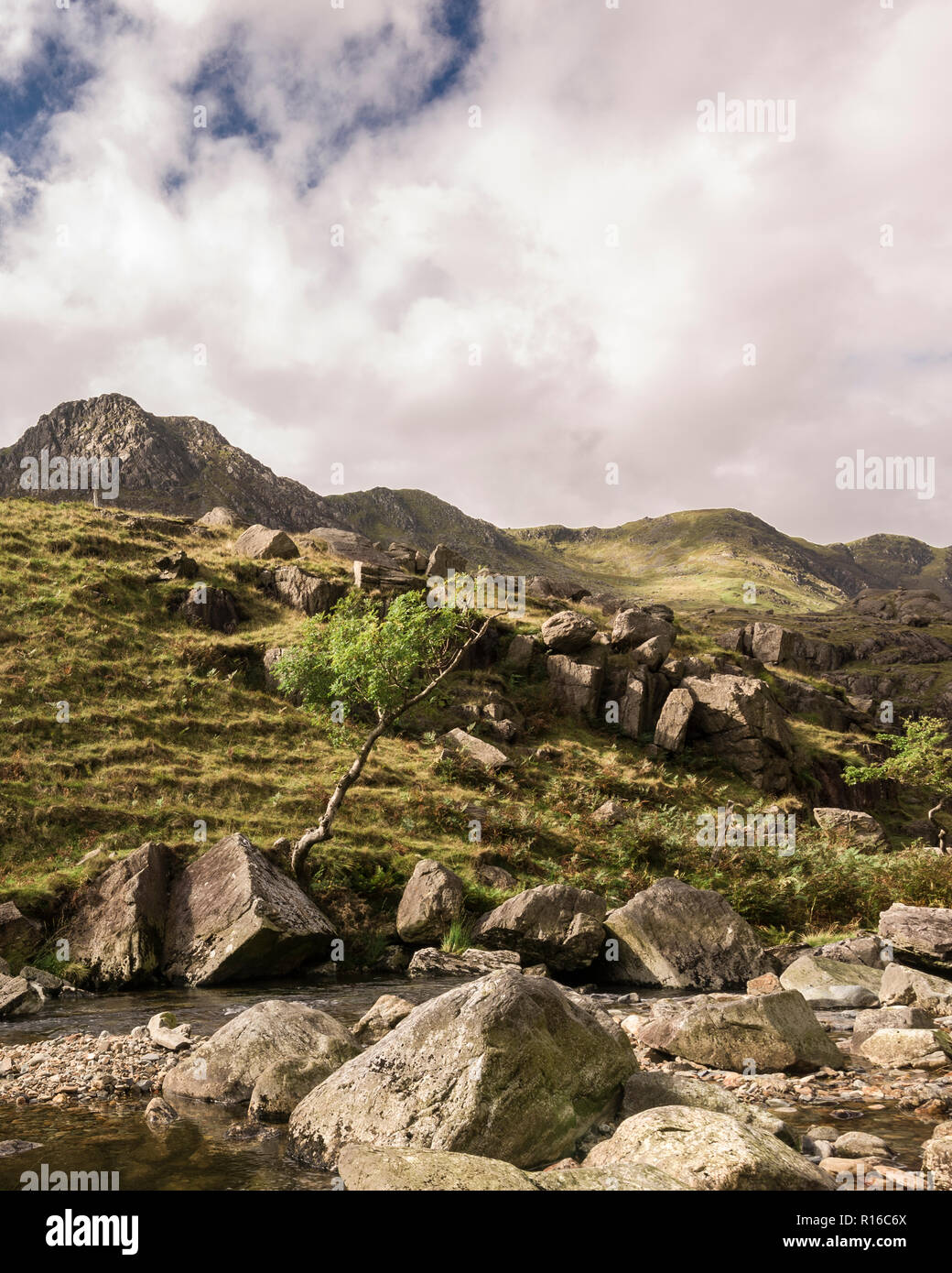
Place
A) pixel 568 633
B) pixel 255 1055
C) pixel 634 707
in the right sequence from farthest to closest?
pixel 568 633
pixel 634 707
pixel 255 1055

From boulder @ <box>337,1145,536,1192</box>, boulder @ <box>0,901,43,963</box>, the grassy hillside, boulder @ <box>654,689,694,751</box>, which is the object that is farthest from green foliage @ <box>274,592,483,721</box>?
boulder @ <box>654,689,694,751</box>

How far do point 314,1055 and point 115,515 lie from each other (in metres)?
57.4

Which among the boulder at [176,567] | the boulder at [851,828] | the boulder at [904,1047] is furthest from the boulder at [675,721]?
the boulder at [904,1047]

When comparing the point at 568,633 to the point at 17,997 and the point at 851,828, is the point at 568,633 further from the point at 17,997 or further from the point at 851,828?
the point at 17,997

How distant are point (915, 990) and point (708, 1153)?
1325 centimetres

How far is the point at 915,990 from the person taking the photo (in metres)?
18.3

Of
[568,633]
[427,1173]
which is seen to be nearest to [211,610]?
[568,633]

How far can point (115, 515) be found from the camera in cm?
6028

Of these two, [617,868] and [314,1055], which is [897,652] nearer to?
[617,868]

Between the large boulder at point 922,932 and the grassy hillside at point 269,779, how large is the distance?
507 centimetres

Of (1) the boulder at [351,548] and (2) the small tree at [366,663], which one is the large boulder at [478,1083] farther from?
(1) the boulder at [351,548]

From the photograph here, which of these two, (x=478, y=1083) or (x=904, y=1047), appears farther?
(x=904, y=1047)
